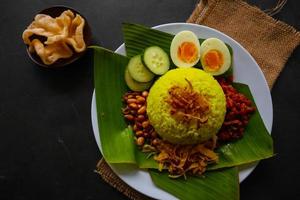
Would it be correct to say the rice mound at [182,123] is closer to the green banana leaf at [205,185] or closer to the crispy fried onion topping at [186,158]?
the crispy fried onion topping at [186,158]

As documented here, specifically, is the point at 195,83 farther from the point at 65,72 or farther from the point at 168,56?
the point at 65,72

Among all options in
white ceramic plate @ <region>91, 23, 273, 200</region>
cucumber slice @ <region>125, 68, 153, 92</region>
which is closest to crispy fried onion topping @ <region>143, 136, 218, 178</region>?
white ceramic plate @ <region>91, 23, 273, 200</region>

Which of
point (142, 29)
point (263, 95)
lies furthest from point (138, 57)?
point (263, 95)

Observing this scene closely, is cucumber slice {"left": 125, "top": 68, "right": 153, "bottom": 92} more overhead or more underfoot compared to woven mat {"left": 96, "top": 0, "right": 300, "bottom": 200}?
more underfoot

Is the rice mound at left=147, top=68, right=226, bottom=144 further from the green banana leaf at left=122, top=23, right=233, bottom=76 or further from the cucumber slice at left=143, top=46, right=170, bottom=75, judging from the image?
the green banana leaf at left=122, top=23, right=233, bottom=76

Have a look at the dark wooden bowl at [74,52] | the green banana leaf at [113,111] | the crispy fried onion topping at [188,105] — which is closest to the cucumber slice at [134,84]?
the green banana leaf at [113,111]
